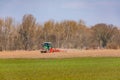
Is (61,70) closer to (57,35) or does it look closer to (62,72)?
(62,72)

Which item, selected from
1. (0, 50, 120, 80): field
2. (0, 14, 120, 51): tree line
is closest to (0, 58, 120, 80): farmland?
(0, 50, 120, 80): field

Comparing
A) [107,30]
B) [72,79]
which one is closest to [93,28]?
[107,30]

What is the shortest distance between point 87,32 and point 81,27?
5615 mm

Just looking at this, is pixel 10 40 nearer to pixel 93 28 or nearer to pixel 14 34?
pixel 14 34

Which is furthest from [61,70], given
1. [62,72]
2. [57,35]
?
[57,35]

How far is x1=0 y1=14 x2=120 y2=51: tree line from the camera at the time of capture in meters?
141

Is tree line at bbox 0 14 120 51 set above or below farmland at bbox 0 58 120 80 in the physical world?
above

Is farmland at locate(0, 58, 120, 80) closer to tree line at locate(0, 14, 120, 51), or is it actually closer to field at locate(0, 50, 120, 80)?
field at locate(0, 50, 120, 80)

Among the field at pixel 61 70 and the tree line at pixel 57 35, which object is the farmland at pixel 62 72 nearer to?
the field at pixel 61 70

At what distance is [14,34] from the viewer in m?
142

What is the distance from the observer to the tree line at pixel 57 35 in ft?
463

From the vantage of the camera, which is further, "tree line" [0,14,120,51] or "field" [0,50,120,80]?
"tree line" [0,14,120,51]

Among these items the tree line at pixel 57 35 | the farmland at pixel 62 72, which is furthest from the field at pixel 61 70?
the tree line at pixel 57 35

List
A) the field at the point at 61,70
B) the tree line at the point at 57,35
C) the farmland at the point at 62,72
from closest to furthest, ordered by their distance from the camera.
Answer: the farmland at the point at 62,72
the field at the point at 61,70
the tree line at the point at 57,35
